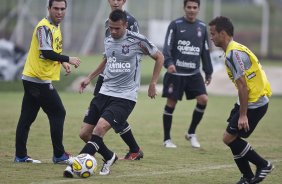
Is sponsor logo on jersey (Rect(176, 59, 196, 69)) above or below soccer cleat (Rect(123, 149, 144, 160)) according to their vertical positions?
→ above

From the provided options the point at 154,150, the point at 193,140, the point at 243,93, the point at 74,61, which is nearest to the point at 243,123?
the point at 243,93

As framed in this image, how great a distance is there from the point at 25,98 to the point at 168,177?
7.99 ft

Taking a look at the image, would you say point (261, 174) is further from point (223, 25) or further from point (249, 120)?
point (223, 25)

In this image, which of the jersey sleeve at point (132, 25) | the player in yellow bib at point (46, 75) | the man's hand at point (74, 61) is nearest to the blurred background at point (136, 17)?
the jersey sleeve at point (132, 25)

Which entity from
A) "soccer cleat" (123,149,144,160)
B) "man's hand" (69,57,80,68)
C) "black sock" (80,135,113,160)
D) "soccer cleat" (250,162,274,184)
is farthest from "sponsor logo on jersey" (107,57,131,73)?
"soccer cleat" (250,162,274,184)

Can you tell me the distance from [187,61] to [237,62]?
4336 millimetres

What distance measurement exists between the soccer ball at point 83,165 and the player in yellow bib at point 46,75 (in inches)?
54.6

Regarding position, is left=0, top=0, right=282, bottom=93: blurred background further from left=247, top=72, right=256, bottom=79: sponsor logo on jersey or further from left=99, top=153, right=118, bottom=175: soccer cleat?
left=247, top=72, right=256, bottom=79: sponsor logo on jersey

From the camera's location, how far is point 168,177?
9914 millimetres

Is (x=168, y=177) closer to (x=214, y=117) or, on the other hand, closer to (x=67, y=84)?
(x=214, y=117)

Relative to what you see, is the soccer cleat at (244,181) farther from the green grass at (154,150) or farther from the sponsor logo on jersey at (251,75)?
the sponsor logo on jersey at (251,75)

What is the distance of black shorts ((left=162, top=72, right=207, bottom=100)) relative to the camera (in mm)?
13539

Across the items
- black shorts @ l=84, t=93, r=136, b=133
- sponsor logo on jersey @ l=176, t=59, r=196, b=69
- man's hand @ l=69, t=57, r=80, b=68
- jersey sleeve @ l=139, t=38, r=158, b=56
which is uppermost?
jersey sleeve @ l=139, t=38, r=158, b=56

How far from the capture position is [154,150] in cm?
1272
